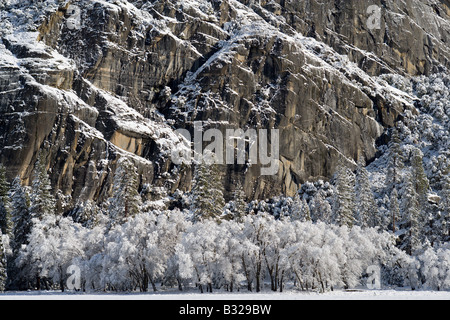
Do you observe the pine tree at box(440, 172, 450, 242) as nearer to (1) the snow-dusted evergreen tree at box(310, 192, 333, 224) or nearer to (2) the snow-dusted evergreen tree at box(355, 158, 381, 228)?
(2) the snow-dusted evergreen tree at box(355, 158, 381, 228)

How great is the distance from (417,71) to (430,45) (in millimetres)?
11912

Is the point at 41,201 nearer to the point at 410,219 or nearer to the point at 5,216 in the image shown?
the point at 5,216

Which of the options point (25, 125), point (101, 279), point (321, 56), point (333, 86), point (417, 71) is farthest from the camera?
point (417, 71)

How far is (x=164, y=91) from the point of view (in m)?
117

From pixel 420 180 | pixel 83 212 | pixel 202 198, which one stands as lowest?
pixel 83 212

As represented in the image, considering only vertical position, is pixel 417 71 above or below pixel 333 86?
above

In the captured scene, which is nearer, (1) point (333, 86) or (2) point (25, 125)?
(2) point (25, 125)

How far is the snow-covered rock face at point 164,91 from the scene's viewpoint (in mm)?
98375

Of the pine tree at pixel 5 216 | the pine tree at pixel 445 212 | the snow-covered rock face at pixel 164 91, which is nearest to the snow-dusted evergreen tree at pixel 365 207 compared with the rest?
the pine tree at pixel 445 212

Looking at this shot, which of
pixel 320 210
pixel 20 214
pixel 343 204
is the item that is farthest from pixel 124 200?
pixel 320 210

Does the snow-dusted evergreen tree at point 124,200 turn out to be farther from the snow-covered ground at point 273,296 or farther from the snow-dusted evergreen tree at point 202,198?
the snow-covered ground at point 273,296
